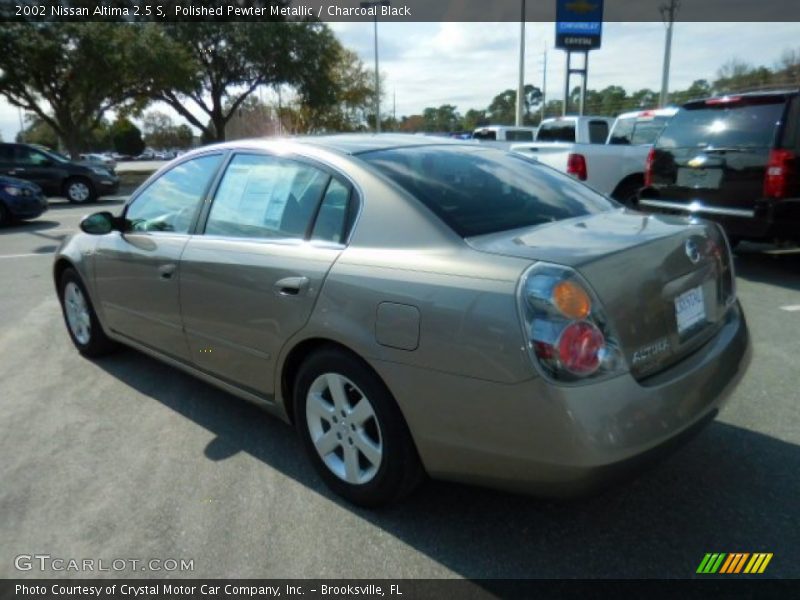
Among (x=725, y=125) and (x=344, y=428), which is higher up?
(x=725, y=125)

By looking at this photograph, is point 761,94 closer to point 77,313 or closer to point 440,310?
point 440,310

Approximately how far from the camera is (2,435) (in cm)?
349

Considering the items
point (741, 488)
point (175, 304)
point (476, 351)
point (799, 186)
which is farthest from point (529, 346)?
point (799, 186)

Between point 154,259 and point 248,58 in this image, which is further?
point 248,58

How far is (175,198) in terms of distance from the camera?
145 inches

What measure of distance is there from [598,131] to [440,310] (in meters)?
12.1

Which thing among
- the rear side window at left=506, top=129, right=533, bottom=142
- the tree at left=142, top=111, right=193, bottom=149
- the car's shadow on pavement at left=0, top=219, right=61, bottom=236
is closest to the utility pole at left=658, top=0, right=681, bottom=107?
the rear side window at left=506, top=129, right=533, bottom=142

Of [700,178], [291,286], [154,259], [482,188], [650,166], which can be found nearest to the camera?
[291,286]

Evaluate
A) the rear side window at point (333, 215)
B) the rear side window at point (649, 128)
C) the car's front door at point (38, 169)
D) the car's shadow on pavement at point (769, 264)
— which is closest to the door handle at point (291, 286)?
the rear side window at point (333, 215)

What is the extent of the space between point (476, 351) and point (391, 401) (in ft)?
1.57

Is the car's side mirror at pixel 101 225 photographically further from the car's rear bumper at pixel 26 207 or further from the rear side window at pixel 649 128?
the car's rear bumper at pixel 26 207

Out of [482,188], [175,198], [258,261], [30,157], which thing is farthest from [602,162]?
[30,157]

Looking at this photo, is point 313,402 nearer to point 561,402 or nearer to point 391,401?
point 391,401

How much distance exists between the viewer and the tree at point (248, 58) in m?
28.3
